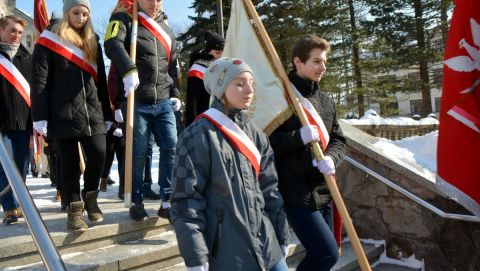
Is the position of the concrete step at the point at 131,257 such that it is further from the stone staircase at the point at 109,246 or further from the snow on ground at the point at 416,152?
the snow on ground at the point at 416,152

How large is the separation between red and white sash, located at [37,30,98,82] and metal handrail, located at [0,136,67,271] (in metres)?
1.22

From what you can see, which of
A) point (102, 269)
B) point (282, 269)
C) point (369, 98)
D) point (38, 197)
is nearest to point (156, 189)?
point (38, 197)

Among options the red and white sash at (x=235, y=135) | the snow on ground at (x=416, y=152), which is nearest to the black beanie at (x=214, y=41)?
the snow on ground at (x=416, y=152)

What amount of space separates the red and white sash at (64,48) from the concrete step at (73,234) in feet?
4.03

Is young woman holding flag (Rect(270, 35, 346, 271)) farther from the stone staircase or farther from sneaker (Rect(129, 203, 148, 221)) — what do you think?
sneaker (Rect(129, 203, 148, 221))

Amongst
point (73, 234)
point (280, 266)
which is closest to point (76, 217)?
point (73, 234)

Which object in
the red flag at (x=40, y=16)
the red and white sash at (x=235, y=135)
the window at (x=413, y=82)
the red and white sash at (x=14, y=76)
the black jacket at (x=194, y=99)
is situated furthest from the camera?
the window at (x=413, y=82)

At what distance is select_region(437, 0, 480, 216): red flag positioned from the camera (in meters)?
3.32

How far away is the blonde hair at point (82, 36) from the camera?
346 centimetres

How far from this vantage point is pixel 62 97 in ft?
11.1

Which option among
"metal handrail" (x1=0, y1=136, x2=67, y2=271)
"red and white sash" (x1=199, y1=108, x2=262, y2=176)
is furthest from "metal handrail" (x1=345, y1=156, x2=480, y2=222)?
"metal handrail" (x1=0, y1=136, x2=67, y2=271)

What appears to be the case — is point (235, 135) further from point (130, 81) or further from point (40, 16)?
point (40, 16)

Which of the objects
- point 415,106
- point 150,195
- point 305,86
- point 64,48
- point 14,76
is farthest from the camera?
→ point 415,106

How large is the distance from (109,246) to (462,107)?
285 cm
